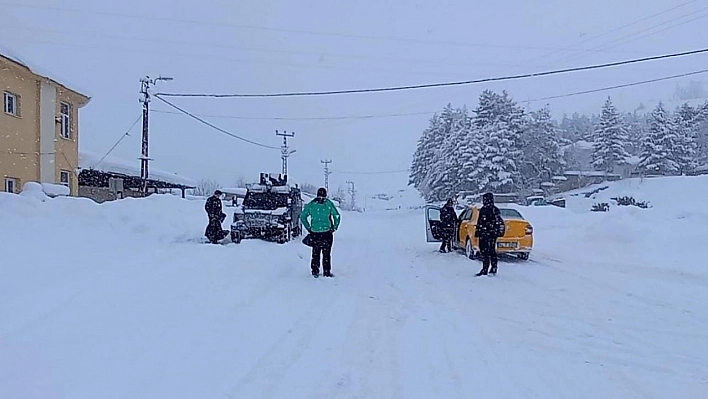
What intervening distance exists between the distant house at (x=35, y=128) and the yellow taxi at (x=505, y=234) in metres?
16.8

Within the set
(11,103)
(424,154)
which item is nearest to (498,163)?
(424,154)

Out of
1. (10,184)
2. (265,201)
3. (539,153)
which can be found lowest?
(265,201)

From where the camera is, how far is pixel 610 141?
72.1m

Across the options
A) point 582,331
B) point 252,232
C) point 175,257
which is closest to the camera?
point 582,331

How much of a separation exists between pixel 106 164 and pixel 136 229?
19482 millimetres

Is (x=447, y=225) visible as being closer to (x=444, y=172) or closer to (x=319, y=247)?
(x=319, y=247)

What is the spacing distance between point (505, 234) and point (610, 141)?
63.9 m

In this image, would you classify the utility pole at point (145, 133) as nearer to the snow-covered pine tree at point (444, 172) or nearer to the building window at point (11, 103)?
the building window at point (11, 103)

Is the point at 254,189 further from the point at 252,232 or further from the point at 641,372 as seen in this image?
the point at 641,372

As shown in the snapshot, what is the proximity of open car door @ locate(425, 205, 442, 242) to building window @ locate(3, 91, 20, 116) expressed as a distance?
653 inches

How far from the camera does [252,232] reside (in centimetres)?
2092

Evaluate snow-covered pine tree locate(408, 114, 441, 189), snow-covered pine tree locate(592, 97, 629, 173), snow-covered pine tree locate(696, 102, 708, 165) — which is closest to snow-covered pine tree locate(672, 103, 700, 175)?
snow-covered pine tree locate(592, 97, 629, 173)

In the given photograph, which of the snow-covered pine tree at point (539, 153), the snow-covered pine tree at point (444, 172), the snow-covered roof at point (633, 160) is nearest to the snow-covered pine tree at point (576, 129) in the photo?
the snow-covered roof at point (633, 160)

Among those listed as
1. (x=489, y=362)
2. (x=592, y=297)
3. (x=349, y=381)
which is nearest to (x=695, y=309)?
(x=592, y=297)
